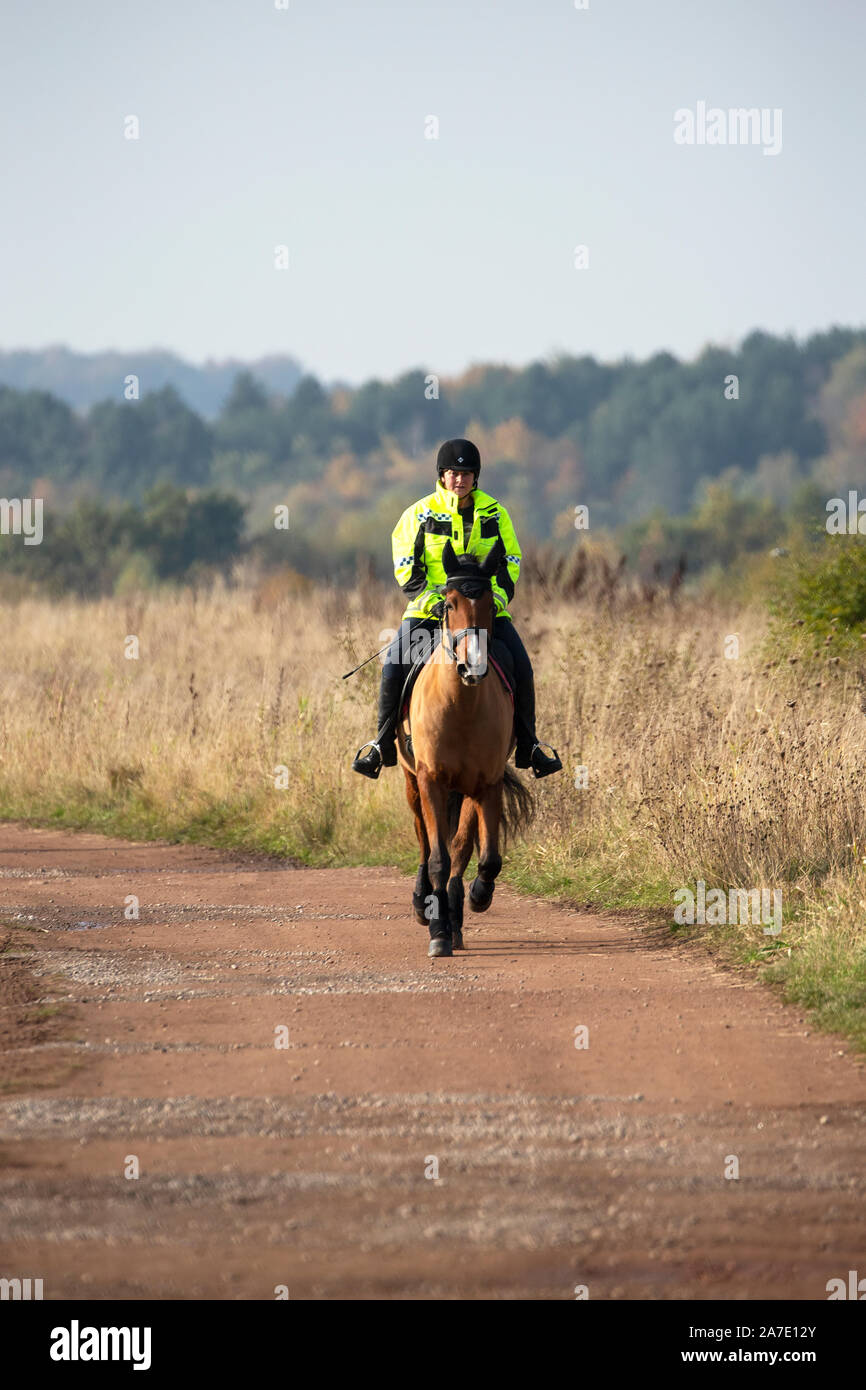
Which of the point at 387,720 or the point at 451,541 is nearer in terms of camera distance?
the point at 451,541

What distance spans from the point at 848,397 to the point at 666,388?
12251 millimetres

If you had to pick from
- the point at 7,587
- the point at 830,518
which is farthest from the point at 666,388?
the point at 830,518

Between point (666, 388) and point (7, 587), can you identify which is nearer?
point (7, 587)

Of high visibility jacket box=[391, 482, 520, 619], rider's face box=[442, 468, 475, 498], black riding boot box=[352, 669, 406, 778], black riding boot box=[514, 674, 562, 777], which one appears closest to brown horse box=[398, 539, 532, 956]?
black riding boot box=[352, 669, 406, 778]

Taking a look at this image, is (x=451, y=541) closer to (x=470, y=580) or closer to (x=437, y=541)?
(x=437, y=541)

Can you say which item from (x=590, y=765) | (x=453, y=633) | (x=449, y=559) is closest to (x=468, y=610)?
(x=453, y=633)

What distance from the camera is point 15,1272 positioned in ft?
15.9

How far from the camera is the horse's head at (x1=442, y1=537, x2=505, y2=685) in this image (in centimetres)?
961

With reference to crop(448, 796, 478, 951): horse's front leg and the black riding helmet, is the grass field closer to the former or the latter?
crop(448, 796, 478, 951): horse's front leg


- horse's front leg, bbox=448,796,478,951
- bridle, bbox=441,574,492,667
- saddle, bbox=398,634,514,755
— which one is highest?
bridle, bbox=441,574,492,667

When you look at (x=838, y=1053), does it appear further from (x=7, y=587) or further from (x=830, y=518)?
(x=7, y=587)

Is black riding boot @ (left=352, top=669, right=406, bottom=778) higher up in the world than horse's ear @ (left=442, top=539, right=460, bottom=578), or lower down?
lower down

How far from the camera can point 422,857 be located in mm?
11109

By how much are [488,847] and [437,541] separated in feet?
6.51
